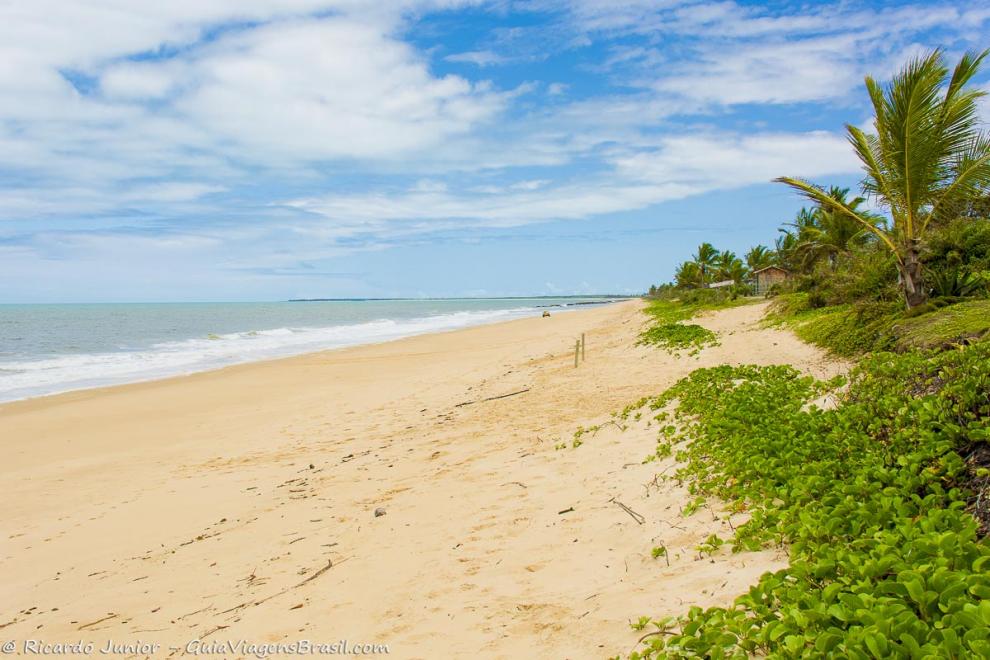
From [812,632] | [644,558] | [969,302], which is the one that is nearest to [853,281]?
[969,302]

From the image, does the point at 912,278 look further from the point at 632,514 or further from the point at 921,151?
the point at 632,514

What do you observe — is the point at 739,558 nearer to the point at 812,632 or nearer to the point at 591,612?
the point at 591,612

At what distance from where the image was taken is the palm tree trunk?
1050cm

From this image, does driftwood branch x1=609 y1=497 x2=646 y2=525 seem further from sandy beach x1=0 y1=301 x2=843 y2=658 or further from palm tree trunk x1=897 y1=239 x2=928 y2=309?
palm tree trunk x1=897 y1=239 x2=928 y2=309

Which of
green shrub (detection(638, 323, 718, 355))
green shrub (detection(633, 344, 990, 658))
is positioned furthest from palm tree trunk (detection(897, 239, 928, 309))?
green shrub (detection(633, 344, 990, 658))

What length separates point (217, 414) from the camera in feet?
44.6

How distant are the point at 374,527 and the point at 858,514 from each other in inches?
160

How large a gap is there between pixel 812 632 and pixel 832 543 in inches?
37.8

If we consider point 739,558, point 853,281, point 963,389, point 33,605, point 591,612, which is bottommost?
point 33,605

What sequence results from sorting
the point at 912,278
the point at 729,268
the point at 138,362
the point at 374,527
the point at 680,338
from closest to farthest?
the point at 374,527
the point at 912,278
the point at 680,338
the point at 138,362
the point at 729,268

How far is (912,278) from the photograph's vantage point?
10.6 meters

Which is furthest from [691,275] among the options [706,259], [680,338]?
[680,338]

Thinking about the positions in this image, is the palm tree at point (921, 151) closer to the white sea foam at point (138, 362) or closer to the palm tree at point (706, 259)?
the white sea foam at point (138, 362)

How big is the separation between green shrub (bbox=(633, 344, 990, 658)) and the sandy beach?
1.21 ft
